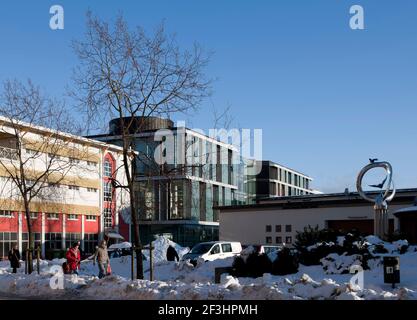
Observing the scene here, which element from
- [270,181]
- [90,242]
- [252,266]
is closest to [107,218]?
[90,242]

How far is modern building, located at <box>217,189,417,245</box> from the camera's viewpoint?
55000mm

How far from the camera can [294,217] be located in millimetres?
59250

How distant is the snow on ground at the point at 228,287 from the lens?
547 inches

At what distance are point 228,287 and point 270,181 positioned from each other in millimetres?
93528

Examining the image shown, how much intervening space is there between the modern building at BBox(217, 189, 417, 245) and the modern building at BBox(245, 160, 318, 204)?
108 feet

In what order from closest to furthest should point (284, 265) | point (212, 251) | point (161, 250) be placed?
point (284, 265) → point (212, 251) → point (161, 250)

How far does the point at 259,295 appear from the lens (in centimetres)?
1412

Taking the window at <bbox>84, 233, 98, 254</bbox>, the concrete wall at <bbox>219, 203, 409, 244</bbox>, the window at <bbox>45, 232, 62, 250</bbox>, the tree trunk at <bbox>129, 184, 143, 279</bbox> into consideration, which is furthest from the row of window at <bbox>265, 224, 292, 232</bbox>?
the tree trunk at <bbox>129, 184, 143, 279</bbox>

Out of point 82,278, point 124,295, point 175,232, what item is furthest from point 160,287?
point 175,232

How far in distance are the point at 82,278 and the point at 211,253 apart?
1183 centimetres

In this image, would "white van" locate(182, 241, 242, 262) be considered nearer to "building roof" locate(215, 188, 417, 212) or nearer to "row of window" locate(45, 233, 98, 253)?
"building roof" locate(215, 188, 417, 212)

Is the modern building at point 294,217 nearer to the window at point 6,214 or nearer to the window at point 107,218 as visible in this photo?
the window at point 107,218

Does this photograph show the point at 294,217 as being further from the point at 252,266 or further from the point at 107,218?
the point at 252,266

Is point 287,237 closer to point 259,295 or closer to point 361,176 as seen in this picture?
point 361,176
